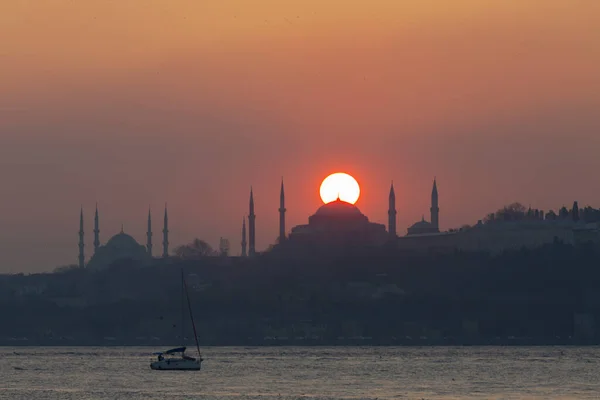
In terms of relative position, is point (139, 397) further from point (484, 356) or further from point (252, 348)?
point (252, 348)

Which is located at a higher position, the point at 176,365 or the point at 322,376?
the point at 176,365

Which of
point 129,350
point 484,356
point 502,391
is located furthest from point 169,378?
point 129,350

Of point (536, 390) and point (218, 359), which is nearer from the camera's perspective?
point (536, 390)

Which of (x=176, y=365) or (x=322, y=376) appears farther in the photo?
(x=176, y=365)

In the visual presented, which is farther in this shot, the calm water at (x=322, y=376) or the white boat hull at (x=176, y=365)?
the white boat hull at (x=176, y=365)
